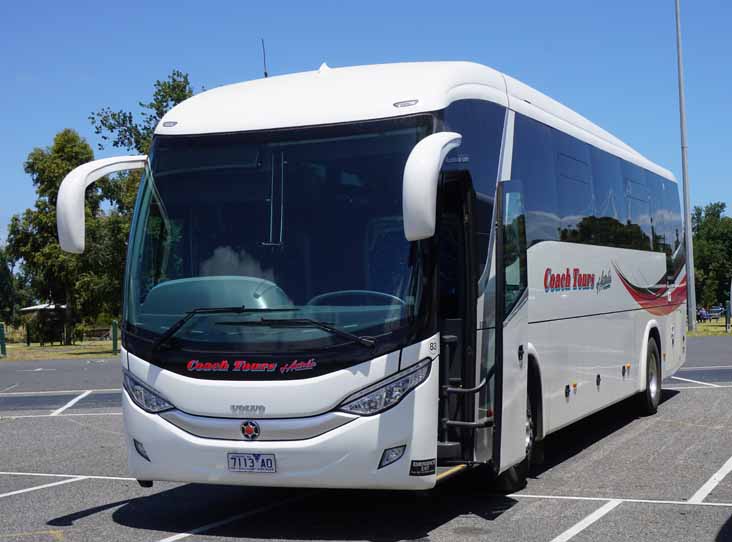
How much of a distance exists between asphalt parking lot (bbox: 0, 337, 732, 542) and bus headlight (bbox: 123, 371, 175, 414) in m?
0.93

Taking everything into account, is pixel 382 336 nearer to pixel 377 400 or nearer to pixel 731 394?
pixel 377 400

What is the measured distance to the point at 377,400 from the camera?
7363 mm

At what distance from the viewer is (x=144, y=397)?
7.92m

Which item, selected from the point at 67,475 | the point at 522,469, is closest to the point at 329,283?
the point at 522,469

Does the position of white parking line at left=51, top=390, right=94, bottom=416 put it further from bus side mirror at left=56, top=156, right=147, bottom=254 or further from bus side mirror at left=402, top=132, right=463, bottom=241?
bus side mirror at left=402, top=132, right=463, bottom=241

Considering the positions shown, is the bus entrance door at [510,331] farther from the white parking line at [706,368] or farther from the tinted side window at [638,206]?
the white parking line at [706,368]

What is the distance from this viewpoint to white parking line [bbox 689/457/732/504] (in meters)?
8.98

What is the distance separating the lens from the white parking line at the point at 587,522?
7645 mm

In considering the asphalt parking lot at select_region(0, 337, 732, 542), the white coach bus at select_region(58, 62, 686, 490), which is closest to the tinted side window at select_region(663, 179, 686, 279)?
the asphalt parking lot at select_region(0, 337, 732, 542)

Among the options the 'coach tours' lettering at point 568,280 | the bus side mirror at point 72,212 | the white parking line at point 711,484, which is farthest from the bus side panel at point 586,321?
the bus side mirror at point 72,212

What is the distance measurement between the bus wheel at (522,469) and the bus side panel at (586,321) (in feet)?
0.95

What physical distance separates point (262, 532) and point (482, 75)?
13.2ft

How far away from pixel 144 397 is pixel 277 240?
1.48 m

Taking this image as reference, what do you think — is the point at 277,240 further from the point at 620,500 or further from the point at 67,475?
the point at 67,475
